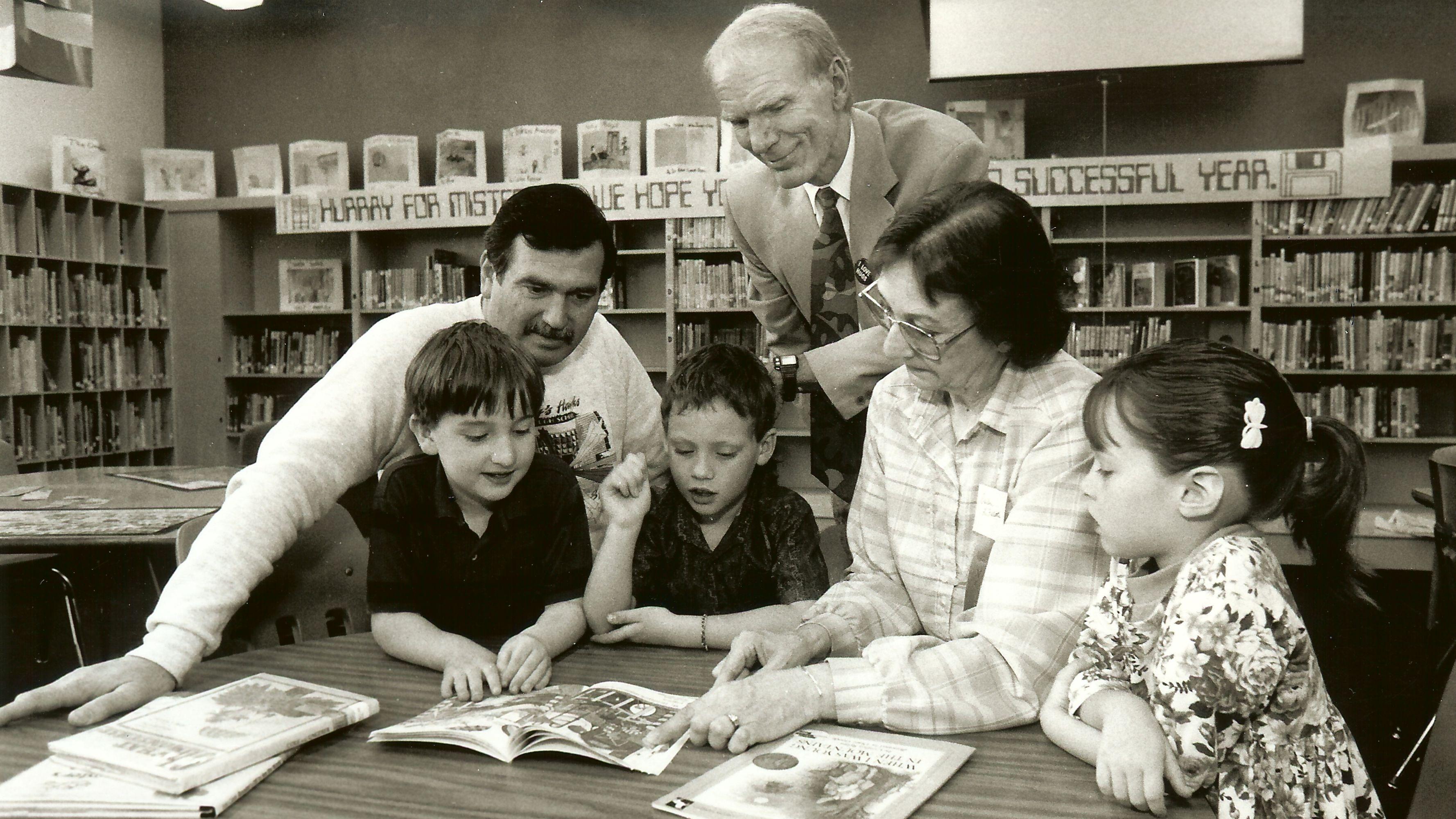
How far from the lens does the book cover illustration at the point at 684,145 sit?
19.3ft

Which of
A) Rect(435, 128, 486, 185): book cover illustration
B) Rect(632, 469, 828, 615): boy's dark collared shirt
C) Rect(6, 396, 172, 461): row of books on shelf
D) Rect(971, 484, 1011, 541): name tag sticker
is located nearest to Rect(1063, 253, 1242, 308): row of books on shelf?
Rect(435, 128, 486, 185): book cover illustration

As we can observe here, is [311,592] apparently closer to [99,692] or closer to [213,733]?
[99,692]

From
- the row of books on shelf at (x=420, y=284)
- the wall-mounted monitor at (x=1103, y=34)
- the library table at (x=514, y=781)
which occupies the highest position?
the wall-mounted monitor at (x=1103, y=34)

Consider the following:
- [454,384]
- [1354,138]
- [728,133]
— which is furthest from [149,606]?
[1354,138]

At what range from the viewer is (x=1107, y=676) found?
1.10m

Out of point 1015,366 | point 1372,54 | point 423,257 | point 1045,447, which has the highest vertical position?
point 1372,54

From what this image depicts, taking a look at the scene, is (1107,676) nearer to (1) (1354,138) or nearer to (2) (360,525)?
(2) (360,525)

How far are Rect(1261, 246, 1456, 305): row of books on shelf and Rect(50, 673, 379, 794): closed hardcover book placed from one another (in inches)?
210

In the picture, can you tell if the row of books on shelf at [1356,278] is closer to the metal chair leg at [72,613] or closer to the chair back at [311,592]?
the chair back at [311,592]

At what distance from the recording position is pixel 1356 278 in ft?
17.3

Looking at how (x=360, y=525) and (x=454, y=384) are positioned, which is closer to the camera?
(x=454, y=384)

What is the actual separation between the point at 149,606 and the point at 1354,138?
19.1ft

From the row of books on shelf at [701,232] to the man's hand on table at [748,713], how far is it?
15.7 ft

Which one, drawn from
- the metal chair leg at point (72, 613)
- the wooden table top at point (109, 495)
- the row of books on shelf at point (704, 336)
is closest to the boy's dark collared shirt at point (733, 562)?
the wooden table top at point (109, 495)
